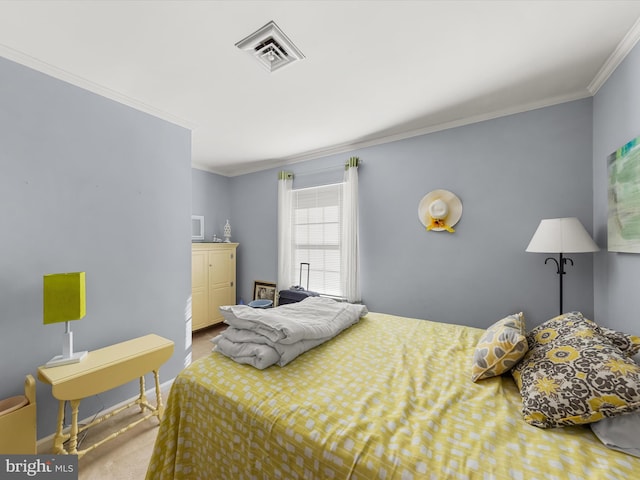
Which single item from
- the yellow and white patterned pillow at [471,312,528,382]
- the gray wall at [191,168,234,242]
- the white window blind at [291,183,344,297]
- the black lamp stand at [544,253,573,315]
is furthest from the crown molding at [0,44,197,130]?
the black lamp stand at [544,253,573,315]

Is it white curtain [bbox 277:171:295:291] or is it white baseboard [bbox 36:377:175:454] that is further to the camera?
white curtain [bbox 277:171:295:291]

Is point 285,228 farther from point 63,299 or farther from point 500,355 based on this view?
point 500,355

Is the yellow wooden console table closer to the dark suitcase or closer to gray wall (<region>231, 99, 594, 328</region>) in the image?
the dark suitcase

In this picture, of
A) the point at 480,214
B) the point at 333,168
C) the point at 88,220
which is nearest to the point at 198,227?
the point at 88,220

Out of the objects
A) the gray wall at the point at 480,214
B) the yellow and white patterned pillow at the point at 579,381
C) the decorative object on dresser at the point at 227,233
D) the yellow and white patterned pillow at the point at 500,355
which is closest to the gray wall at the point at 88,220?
Answer: the decorative object on dresser at the point at 227,233

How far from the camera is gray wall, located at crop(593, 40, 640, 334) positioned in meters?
1.57

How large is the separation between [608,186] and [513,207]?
2.00 feet

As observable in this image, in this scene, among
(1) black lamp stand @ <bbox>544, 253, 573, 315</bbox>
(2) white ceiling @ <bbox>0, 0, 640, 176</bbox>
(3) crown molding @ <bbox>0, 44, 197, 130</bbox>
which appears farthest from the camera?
(1) black lamp stand @ <bbox>544, 253, 573, 315</bbox>

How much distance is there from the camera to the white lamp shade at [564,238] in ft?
5.90

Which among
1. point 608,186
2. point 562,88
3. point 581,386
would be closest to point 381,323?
point 581,386

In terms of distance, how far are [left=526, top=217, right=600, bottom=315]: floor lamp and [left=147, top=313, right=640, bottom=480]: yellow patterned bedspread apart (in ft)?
3.19

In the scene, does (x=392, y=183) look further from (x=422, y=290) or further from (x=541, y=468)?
(x=541, y=468)

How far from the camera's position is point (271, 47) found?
1.62 m

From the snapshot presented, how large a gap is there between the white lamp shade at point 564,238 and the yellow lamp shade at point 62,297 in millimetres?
3113
